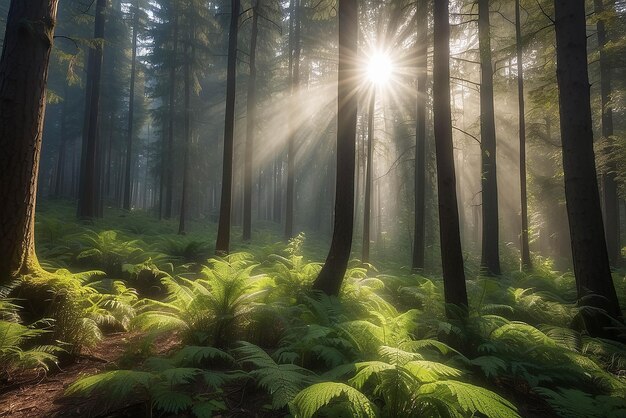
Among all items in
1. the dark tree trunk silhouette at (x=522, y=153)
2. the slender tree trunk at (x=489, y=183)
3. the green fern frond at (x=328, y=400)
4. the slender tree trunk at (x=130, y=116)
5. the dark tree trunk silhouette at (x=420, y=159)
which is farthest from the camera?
the slender tree trunk at (x=130, y=116)

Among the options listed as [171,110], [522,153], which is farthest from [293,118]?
[522,153]

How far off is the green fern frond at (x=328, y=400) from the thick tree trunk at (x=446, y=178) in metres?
3.54

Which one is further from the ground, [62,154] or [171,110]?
[171,110]

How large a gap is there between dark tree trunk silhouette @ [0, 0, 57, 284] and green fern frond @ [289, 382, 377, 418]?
493 centimetres

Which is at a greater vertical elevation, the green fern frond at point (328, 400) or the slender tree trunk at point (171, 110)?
the slender tree trunk at point (171, 110)

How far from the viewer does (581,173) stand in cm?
593

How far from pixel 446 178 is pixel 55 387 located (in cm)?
613

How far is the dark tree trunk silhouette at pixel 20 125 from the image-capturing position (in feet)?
15.4

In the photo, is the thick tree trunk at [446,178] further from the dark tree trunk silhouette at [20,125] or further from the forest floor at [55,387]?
the dark tree trunk silhouette at [20,125]

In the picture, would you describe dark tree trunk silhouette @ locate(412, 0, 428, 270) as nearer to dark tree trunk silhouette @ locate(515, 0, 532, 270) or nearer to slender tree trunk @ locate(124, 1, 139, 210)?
dark tree trunk silhouette @ locate(515, 0, 532, 270)

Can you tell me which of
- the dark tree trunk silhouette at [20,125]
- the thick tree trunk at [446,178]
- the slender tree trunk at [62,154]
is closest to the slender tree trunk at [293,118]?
the thick tree trunk at [446,178]

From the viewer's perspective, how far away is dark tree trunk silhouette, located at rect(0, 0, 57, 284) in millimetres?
4703

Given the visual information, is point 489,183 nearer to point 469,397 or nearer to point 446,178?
point 446,178

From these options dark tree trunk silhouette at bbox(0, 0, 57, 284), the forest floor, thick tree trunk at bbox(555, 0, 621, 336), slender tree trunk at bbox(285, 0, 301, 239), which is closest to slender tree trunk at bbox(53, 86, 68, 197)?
slender tree trunk at bbox(285, 0, 301, 239)
